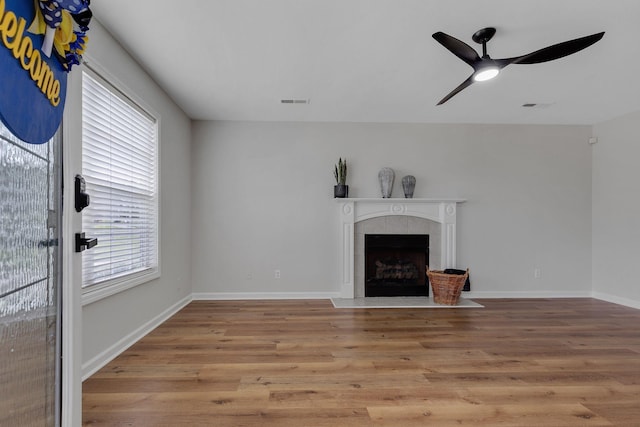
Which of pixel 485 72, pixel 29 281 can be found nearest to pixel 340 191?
pixel 485 72

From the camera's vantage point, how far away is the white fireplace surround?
15.3 feet

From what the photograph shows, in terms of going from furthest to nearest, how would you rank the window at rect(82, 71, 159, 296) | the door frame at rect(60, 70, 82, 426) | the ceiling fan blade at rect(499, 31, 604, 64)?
1. the window at rect(82, 71, 159, 296)
2. the ceiling fan blade at rect(499, 31, 604, 64)
3. the door frame at rect(60, 70, 82, 426)

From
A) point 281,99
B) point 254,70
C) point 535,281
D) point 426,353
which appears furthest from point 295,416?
point 535,281

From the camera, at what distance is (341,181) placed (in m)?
4.66

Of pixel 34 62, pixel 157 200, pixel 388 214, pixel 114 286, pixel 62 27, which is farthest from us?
pixel 388 214

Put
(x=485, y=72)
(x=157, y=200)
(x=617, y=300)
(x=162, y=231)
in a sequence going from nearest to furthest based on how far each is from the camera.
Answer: (x=485, y=72) < (x=157, y=200) < (x=162, y=231) < (x=617, y=300)

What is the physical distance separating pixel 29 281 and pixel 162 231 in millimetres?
2887

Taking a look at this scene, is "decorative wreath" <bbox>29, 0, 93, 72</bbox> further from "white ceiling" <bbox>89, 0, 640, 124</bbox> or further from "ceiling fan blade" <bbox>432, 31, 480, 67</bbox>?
"ceiling fan blade" <bbox>432, 31, 480, 67</bbox>

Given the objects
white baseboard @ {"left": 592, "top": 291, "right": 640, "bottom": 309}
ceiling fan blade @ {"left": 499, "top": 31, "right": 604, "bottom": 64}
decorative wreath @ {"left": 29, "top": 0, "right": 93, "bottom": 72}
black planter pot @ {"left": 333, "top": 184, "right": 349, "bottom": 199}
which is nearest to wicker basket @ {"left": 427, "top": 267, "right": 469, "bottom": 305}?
black planter pot @ {"left": 333, "top": 184, "right": 349, "bottom": 199}

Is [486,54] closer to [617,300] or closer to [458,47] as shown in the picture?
[458,47]

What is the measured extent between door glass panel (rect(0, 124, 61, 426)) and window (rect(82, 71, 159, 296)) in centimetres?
148

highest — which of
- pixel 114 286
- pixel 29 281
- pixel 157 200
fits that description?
pixel 157 200

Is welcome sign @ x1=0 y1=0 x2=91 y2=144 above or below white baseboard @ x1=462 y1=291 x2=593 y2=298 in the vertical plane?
above

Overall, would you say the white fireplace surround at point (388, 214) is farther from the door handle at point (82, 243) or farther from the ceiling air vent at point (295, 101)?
the door handle at point (82, 243)
